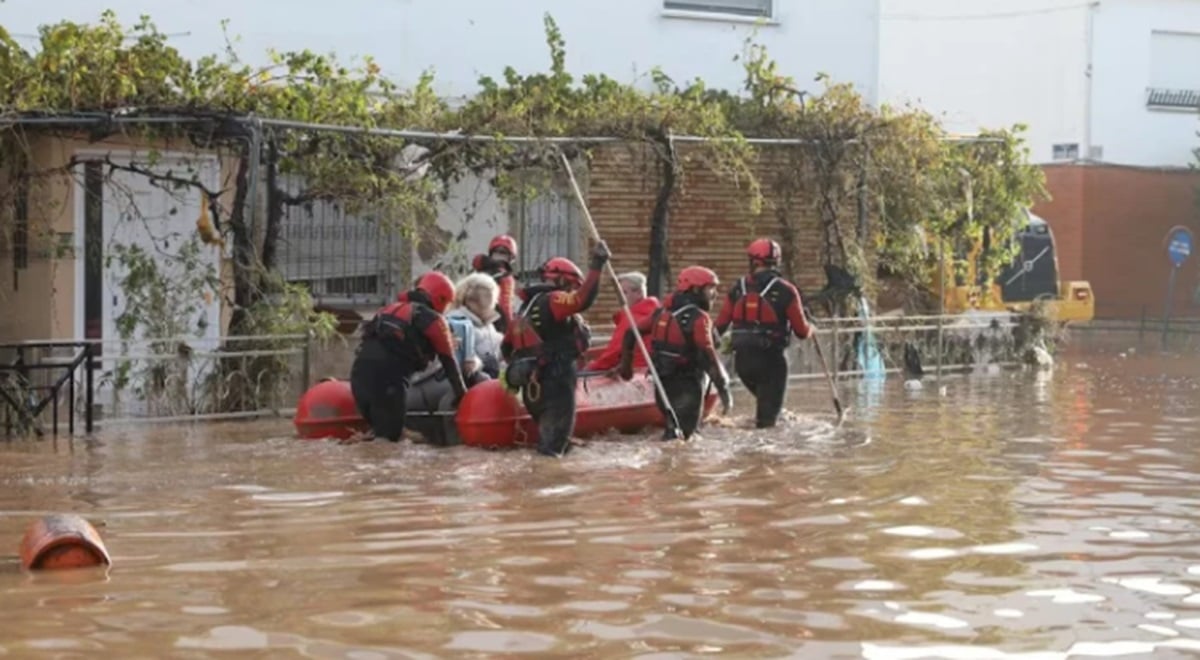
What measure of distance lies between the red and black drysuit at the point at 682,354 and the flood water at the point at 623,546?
1.31 feet

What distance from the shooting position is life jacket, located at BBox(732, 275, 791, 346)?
17.0 metres

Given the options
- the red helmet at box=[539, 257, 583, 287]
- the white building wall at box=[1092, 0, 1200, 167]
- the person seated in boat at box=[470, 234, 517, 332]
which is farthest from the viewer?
the white building wall at box=[1092, 0, 1200, 167]

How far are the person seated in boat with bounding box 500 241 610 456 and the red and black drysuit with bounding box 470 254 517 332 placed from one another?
2116 mm

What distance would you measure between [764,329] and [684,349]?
43.9 inches

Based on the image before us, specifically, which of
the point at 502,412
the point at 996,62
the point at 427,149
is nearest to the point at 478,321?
the point at 502,412

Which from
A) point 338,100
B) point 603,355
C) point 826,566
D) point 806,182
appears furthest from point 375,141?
point 826,566

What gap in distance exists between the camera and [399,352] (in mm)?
15453

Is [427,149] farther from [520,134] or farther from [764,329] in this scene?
[764,329]

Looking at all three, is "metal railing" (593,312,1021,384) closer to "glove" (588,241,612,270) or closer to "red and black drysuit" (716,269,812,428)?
"red and black drysuit" (716,269,812,428)

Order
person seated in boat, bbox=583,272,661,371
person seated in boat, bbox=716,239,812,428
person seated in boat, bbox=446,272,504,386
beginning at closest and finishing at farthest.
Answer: person seated in boat, bbox=446,272,504,386 → person seated in boat, bbox=583,272,661,371 → person seated in boat, bbox=716,239,812,428

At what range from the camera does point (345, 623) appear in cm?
884

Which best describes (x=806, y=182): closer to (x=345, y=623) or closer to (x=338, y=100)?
(x=338, y=100)

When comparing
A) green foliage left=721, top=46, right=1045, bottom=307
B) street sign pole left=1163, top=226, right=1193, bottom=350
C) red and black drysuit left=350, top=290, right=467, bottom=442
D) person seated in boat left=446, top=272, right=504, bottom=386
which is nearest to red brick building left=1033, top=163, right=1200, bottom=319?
street sign pole left=1163, top=226, right=1193, bottom=350

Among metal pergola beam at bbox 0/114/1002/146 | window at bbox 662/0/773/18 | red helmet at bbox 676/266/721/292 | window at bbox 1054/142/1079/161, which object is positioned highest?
window at bbox 662/0/773/18
